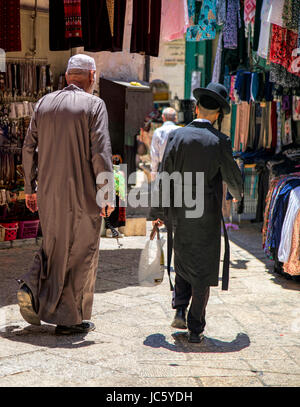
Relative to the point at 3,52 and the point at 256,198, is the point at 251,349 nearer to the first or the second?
the point at 3,52

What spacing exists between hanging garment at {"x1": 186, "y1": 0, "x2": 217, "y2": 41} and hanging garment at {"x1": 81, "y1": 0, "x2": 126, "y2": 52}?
222cm

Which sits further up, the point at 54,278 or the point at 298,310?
the point at 54,278

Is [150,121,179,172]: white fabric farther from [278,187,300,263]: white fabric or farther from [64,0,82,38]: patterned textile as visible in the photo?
[278,187,300,263]: white fabric

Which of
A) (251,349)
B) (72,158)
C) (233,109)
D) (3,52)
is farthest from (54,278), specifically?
(233,109)

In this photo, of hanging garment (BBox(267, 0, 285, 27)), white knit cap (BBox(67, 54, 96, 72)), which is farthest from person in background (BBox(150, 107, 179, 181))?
white knit cap (BBox(67, 54, 96, 72))

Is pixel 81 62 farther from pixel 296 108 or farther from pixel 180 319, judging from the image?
pixel 296 108

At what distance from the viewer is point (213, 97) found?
4992 mm

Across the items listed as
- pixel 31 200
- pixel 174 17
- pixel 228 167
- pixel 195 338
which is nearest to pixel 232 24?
pixel 174 17

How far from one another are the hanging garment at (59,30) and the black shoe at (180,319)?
12.2 ft

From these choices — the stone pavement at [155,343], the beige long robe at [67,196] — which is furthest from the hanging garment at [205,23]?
the beige long robe at [67,196]

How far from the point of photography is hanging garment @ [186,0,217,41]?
9.59 meters

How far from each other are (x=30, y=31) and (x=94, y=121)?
13.0 feet

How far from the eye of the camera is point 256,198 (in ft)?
34.4

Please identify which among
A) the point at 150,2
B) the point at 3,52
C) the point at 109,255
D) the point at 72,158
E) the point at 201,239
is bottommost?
the point at 109,255
